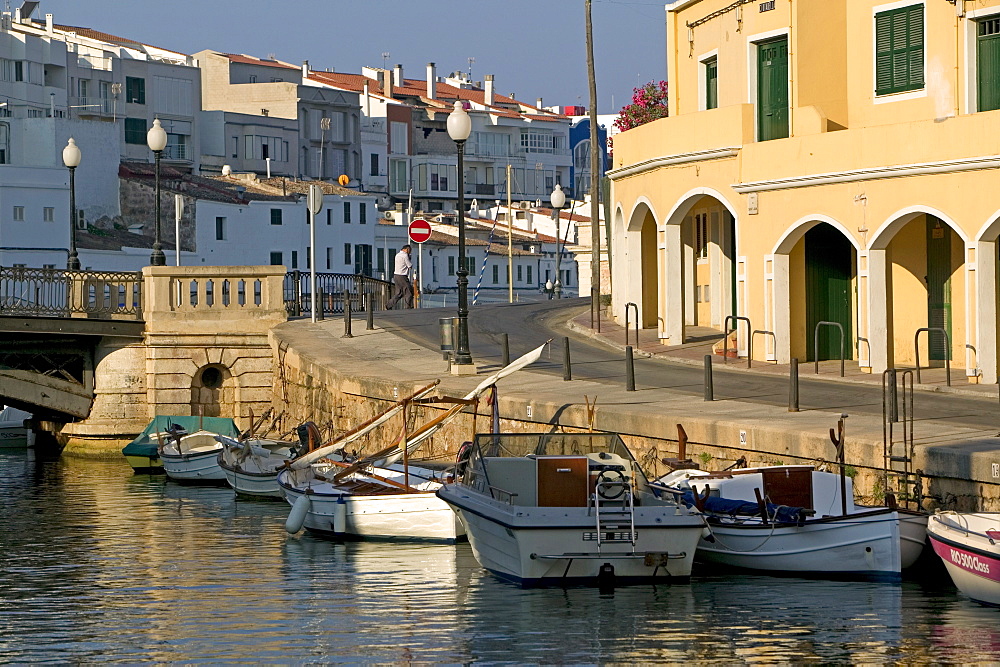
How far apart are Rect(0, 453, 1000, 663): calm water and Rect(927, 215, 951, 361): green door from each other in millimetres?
11105

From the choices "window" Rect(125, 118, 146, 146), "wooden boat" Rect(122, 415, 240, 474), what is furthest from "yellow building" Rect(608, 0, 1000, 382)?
"window" Rect(125, 118, 146, 146)

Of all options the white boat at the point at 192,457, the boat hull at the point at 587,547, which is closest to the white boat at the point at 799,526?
the boat hull at the point at 587,547

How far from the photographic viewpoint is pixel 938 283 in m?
28.9

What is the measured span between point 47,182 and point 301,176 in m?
35.3

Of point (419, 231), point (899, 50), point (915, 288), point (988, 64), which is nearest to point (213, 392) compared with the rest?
point (419, 231)

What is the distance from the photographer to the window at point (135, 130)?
306 ft

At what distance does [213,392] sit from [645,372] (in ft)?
40.2

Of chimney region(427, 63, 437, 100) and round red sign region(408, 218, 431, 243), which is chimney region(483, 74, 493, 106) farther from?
round red sign region(408, 218, 431, 243)

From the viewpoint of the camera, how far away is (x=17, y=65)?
279 feet

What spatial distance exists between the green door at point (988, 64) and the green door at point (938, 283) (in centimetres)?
240

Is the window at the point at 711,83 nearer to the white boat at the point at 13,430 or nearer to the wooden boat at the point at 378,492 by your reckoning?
the wooden boat at the point at 378,492

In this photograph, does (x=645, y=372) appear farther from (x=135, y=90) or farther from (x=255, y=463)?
(x=135, y=90)

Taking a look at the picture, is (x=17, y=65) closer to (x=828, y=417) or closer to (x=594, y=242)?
(x=594, y=242)

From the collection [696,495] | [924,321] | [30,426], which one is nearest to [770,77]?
[924,321]
